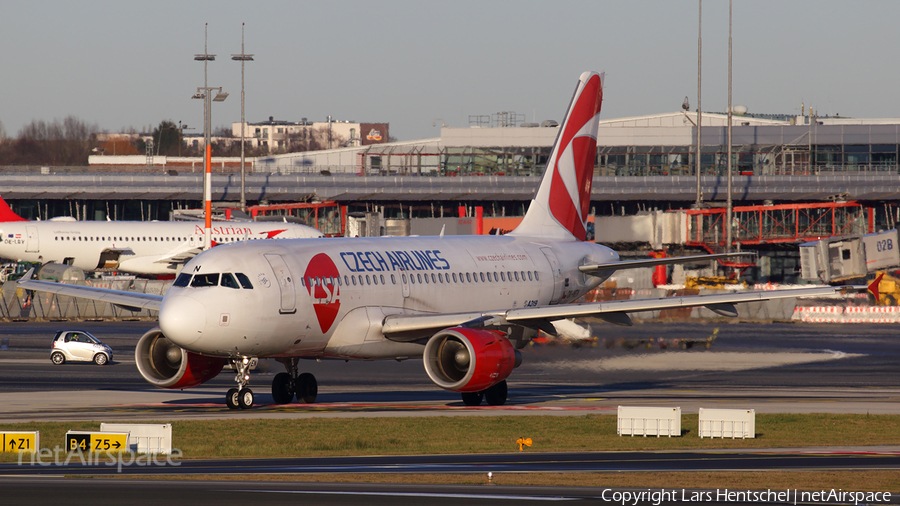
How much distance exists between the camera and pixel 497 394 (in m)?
30.8

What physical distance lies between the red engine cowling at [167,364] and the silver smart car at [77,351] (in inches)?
696

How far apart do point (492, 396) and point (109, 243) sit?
54012 millimetres

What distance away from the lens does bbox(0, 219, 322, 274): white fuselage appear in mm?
76812

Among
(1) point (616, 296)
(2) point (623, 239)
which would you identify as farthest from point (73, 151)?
(1) point (616, 296)

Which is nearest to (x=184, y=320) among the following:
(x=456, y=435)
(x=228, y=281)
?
(x=228, y=281)

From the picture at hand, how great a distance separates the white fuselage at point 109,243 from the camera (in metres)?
76.8

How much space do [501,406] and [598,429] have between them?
596 cm

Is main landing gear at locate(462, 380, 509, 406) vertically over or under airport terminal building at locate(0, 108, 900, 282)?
under

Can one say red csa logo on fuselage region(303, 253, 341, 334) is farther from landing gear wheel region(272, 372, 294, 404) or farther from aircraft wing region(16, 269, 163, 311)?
aircraft wing region(16, 269, 163, 311)

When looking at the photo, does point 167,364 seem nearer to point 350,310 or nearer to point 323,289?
A: point 323,289

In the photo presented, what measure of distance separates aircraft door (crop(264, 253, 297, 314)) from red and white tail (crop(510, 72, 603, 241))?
13.1 metres

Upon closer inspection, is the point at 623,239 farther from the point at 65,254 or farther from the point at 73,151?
the point at 73,151

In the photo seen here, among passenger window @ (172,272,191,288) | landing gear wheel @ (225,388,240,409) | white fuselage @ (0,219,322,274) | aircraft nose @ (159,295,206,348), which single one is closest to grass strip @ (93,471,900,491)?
aircraft nose @ (159,295,206,348)

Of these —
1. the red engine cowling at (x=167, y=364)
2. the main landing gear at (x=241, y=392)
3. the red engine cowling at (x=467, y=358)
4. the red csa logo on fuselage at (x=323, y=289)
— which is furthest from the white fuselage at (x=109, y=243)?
the red engine cowling at (x=467, y=358)
